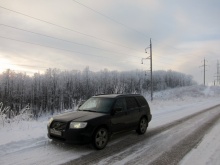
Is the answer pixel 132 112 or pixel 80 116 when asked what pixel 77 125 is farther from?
pixel 132 112

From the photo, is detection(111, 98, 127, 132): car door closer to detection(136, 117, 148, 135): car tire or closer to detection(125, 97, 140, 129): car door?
detection(125, 97, 140, 129): car door

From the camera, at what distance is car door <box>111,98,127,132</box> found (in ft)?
Result: 25.2

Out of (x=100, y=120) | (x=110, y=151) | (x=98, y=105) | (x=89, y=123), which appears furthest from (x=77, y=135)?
(x=98, y=105)

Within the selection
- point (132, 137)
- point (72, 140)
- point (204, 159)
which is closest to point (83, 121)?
point (72, 140)

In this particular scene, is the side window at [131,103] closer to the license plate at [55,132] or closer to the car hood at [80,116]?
the car hood at [80,116]

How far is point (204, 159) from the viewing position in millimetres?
6035

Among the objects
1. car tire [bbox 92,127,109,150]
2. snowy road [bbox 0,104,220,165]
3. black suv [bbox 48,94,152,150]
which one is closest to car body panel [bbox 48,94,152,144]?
black suv [bbox 48,94,152,150]

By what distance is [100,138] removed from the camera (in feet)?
A: 23.2

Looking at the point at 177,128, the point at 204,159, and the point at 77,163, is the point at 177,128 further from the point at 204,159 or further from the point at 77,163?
the point at 77,163

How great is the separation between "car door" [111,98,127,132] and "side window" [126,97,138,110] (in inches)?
10.1

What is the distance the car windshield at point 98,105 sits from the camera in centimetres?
783

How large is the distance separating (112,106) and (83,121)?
4.83 ft

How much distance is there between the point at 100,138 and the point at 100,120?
21.9 inches

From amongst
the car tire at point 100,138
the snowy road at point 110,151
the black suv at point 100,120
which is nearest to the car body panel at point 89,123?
the black suv at point 100,120
